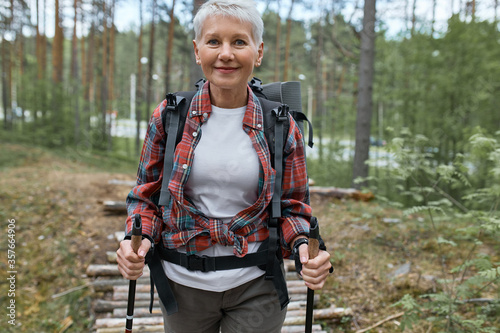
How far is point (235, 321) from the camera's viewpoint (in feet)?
5.75

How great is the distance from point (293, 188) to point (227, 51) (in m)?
0.69

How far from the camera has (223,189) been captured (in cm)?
167

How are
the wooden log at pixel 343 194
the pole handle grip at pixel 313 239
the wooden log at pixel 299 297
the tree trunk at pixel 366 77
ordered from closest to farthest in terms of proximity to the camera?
the pole handle grip at pixel 313 239 < the wooden log at pixel 299 297 < the wooden log at pixel 343 194 < the tree trunk at pixel 366 77

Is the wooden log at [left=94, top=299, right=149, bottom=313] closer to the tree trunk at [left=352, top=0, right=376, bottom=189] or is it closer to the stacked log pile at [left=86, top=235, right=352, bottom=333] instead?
the stacked log pile at [left=86, top=235, right=352, bottom=333]

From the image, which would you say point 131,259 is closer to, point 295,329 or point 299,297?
point 295,329

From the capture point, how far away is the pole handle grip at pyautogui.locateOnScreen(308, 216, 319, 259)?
1355 mm

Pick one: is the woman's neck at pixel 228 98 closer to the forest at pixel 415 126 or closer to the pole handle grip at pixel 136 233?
the pole handle grip at pixel 136 233

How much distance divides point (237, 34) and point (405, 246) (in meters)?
4.84

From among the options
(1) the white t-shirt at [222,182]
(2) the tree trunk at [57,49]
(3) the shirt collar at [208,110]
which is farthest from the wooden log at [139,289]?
(2) the tree trunk at [57,49]

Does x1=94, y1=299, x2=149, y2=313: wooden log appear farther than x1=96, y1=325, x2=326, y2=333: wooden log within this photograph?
Yes

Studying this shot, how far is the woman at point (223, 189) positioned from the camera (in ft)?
5.37

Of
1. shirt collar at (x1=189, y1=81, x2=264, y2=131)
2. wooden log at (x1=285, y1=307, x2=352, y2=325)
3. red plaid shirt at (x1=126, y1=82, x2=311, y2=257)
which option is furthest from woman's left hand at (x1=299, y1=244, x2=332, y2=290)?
wooden log at (x1=285, y1=307, x2=352, y2=325)

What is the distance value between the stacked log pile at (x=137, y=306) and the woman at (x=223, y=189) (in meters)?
2.16

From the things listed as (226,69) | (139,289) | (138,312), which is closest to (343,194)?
(139,289)
